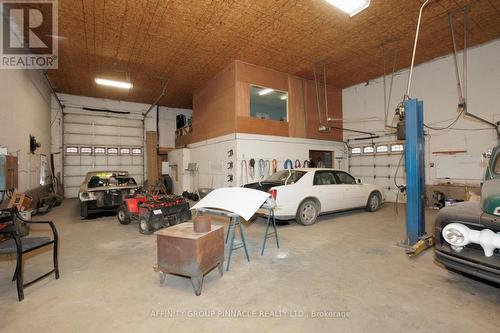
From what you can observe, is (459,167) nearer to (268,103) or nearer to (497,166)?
(497,166)

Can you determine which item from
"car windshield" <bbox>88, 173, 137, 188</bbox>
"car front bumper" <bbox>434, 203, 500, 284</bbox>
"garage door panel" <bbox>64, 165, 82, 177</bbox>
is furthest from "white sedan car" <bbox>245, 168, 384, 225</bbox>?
"garage door panel" <bbox>64, 165, 82, 177</bbox>

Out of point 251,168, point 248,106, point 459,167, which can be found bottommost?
point 459,167

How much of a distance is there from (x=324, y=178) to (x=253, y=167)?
9.05ft

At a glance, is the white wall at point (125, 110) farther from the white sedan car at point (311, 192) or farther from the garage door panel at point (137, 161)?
the white sedan car at point (311, 192)

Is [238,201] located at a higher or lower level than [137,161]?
lower

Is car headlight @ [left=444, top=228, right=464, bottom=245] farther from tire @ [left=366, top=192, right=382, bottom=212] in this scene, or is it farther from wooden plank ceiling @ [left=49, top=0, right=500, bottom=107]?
wooden plank ceiling @ [left=49, top=0, right=500, bottom=107]

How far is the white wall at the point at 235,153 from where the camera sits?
8.20 m

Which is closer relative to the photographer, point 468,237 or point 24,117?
point 468,237

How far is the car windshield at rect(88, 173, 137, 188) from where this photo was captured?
7.50 m

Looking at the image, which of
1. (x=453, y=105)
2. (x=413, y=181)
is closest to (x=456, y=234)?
(x=413, y=181)

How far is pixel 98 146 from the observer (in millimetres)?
12547

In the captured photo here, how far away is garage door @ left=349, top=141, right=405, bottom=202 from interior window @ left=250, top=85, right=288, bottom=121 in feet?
12.5

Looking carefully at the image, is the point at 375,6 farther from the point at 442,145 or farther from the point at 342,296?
the point at 342,296

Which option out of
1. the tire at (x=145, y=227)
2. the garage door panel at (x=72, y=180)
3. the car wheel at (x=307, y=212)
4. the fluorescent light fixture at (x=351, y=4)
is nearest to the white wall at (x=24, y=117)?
the garage door panel at (x=72, y=180)
